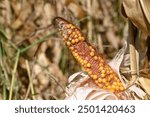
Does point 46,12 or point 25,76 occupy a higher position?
point 46,12

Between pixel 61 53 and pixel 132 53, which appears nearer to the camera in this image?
pixel 132 53

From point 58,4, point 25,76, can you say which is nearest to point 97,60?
point 25,76

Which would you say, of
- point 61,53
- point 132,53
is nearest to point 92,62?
point 132,53

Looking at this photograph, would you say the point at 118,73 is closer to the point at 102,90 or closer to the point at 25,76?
the point at 102,90

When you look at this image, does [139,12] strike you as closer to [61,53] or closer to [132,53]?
[132,53]

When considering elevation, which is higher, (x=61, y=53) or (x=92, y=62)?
(x=92, y=62)

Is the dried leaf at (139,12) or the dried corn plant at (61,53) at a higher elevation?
the dried leaf at (139,12)

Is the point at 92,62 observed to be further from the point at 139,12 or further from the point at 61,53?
the point at 61,53
